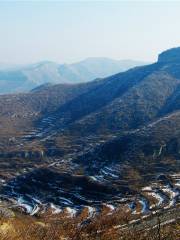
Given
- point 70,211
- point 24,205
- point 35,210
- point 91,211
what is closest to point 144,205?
point 91,211

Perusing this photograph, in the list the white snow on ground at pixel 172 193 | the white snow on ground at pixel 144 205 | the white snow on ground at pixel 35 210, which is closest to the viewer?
the white snow on ground at pixel 144 205

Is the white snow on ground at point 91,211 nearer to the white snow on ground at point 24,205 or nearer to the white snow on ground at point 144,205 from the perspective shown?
the white snow on ground at point 144,205

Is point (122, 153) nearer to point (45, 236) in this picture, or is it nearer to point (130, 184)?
point (130, 184)

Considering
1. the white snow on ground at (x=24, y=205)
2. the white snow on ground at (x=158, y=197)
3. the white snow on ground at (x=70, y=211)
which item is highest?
the white snow on ground at (x=158, y=197)

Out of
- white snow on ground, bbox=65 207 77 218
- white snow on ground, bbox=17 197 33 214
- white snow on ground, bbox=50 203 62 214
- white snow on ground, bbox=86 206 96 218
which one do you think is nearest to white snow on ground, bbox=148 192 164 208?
white snow on ground, bbox=86 206 96 218

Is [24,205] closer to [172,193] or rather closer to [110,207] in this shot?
[110,207]

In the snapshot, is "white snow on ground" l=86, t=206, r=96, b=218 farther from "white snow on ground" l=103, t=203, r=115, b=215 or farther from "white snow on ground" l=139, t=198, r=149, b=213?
"white snow on ground" l=139, t=198, r=149, b=213

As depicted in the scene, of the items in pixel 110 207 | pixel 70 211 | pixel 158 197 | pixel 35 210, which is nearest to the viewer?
pixel 110 207

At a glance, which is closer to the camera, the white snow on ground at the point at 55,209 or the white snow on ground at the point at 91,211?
the white snow on ground at the point at 91,211

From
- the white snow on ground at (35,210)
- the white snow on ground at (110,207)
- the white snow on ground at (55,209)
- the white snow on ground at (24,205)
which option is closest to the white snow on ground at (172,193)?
the white snow on ground at (110,207)

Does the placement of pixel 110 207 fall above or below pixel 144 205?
below

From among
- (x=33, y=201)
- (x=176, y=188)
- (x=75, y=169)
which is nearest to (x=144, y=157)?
(x=75, y=169)
